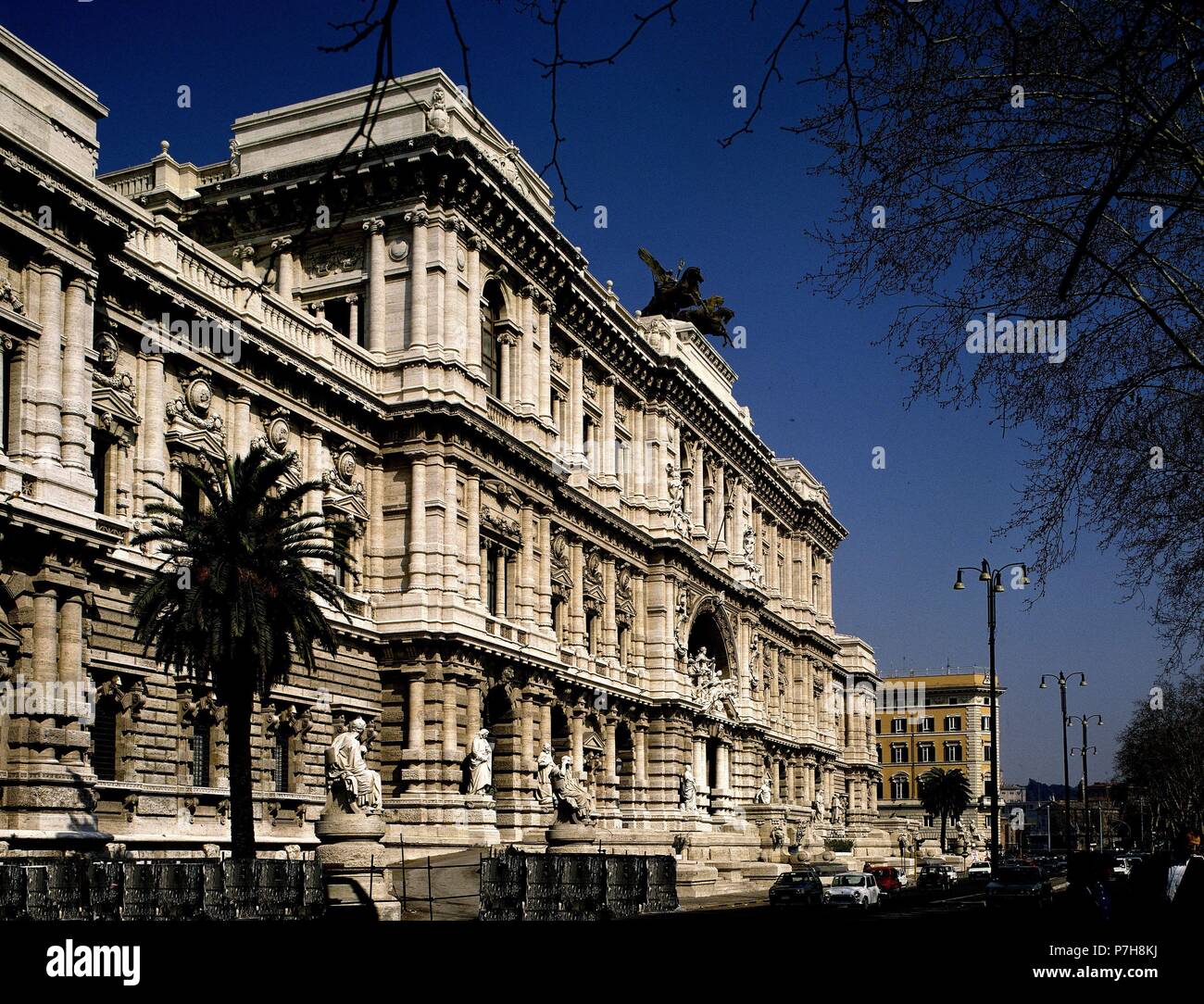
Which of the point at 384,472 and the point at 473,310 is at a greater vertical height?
the point at 473,310

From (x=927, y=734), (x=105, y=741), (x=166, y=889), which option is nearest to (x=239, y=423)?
(x=105, y=741)

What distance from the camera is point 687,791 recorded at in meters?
59.5

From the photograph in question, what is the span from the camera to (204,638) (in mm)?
27047

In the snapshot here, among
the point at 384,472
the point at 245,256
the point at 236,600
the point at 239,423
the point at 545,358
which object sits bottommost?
the point at 236,600

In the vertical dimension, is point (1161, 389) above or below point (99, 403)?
below

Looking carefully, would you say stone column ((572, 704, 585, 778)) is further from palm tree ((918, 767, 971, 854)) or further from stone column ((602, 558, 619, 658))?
palm tree ((918, 767, 971, 854))

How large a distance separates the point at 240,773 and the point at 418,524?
14.2 metres

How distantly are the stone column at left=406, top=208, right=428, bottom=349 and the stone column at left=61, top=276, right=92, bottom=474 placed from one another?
45.2ft

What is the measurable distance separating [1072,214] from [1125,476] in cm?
284

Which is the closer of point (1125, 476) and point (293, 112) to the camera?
point (1125, 476)

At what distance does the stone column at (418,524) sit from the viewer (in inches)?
1592

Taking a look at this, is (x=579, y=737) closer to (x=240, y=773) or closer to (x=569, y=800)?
(x=569, y=800)
